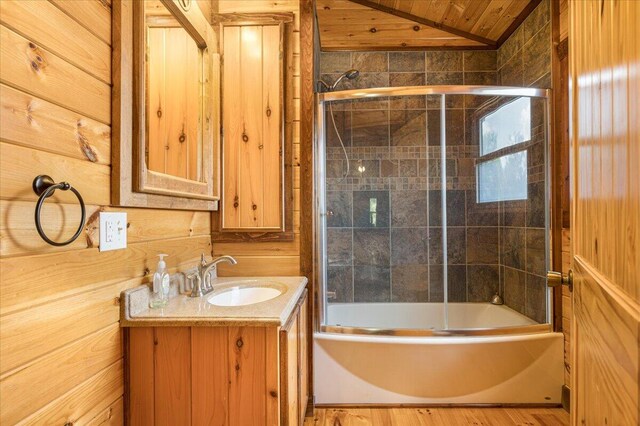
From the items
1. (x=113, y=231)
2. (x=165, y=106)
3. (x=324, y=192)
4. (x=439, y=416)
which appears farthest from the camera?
(x=324, y=192)

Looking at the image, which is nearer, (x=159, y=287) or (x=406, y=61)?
(x=159, y=287)

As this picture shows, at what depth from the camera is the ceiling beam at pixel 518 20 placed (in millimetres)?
2389

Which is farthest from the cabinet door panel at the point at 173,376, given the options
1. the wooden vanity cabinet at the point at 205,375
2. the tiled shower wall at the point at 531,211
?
the tiled shower wall at the point at 531,211

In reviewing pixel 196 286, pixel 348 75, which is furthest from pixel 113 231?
pixel 348 75

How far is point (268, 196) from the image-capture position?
2.00 metres

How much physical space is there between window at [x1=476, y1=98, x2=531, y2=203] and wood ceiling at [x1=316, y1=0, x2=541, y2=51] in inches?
32.5

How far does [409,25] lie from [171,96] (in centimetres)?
220

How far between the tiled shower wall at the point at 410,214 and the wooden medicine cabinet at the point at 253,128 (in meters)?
0.50

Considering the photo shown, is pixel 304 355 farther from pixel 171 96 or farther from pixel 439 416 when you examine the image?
pixel 171 96

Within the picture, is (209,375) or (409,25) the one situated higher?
(409,25)

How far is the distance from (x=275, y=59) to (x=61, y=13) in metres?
1.23

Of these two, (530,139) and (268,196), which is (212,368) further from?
(530,139)

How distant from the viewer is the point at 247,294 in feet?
5.70

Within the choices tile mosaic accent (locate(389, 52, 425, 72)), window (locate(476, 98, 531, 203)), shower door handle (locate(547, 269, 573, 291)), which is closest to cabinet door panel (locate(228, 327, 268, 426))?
shower door handle (locate(547, 269, 573, 291))
